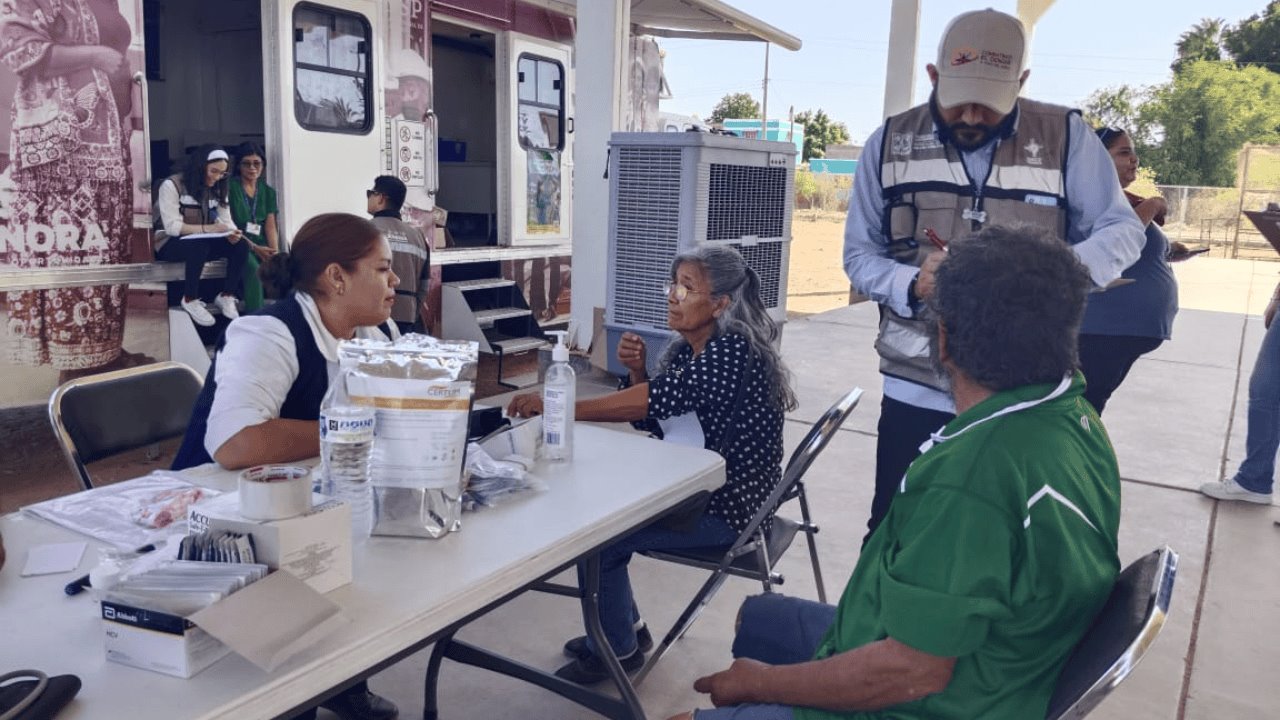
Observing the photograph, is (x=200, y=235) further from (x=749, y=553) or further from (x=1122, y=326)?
(x=1122, y=326)

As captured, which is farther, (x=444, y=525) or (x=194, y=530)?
(x=444, y=525)

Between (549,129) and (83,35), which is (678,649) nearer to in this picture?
(83,35)

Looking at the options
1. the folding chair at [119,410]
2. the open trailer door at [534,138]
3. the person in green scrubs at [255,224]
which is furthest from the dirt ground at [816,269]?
the folding chair at [119,410]

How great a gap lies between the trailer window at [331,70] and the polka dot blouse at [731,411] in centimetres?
316

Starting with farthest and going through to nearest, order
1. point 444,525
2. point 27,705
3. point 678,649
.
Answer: point 678,649
point 444,525
point 27,705

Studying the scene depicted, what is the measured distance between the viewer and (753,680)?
141cm

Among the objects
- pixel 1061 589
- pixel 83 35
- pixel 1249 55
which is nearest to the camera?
Answer: pixel 1061 589

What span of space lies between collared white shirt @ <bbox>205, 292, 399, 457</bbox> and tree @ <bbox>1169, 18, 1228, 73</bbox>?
4352 centimetres

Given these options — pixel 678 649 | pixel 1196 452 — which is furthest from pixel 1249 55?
pixel 678 649

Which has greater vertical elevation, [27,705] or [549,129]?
[549,129]

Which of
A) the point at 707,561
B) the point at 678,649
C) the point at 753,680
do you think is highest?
the point at 753,680

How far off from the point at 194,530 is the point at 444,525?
0.40m

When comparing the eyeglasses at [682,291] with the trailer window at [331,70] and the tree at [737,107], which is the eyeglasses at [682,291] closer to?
the trailer window at [331,70]

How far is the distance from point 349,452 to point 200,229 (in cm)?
351
